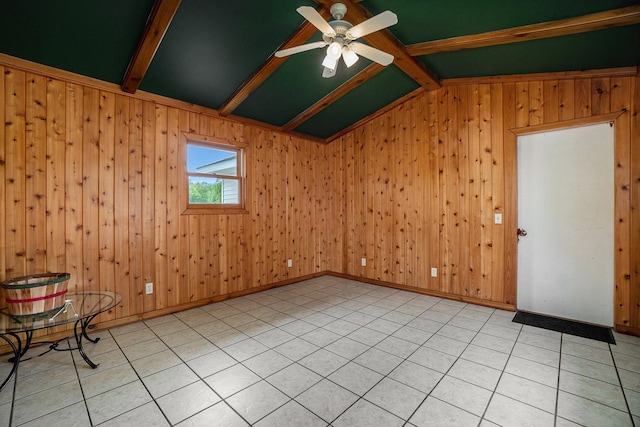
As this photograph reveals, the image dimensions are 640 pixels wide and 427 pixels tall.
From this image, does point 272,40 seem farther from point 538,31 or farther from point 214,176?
point 538,31

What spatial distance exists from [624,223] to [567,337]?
4.24 ft

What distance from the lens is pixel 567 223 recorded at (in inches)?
121

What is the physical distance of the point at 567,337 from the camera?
2682 millimetres

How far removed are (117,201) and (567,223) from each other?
5.01 m

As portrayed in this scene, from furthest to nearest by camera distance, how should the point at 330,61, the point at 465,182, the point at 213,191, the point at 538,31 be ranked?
the point at 213,191, the point at 465,182, the point at 538,31, the point at 330,61

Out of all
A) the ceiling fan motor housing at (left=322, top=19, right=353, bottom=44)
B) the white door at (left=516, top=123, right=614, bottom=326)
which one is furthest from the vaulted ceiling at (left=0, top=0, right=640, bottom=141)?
the white door at (left=516, top=123, right=614, bottom=326)

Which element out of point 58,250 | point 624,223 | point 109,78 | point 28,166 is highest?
point 109,78

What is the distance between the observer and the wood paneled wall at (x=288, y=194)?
262 cm

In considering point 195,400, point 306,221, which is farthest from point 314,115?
point 195,400

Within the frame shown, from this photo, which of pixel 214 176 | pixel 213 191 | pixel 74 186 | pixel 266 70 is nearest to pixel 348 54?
pixel 266 70

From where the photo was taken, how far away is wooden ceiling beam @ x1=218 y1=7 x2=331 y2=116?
2.48 meters

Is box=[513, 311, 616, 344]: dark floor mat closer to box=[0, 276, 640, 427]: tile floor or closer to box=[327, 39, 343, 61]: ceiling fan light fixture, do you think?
box=[0, 276, 640, 427]: tile floor

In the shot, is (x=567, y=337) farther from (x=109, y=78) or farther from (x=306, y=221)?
(x=109, y=78)

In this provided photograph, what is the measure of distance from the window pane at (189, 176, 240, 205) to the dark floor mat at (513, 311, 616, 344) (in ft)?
13.0
